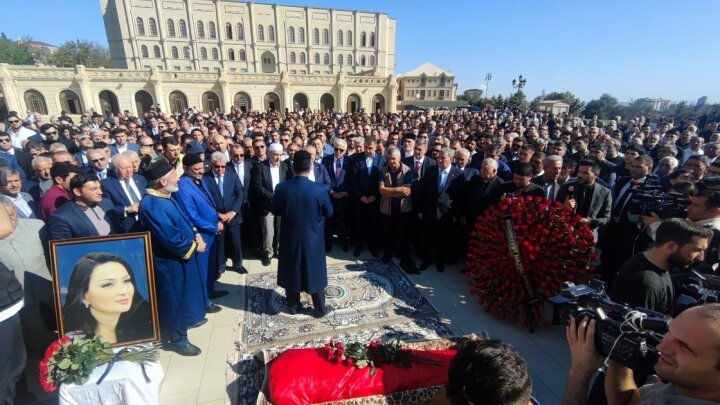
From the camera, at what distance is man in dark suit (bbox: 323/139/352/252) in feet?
20.4

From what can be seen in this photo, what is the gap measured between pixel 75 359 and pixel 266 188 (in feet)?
11.0

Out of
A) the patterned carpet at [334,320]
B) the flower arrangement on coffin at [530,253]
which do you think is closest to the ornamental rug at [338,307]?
the patterned carpet at [334,320]

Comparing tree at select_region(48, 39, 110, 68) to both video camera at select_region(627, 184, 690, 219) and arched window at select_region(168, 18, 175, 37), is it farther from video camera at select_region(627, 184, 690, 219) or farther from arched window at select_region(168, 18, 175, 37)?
video camera at select_region(627, 184, 690, 219)

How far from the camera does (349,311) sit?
175 inches

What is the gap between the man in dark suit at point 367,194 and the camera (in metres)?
5.86

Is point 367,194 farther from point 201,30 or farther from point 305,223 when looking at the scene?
point 201,30

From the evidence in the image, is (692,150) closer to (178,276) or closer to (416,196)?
(416,196)

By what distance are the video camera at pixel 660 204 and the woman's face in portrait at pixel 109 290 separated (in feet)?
17.1

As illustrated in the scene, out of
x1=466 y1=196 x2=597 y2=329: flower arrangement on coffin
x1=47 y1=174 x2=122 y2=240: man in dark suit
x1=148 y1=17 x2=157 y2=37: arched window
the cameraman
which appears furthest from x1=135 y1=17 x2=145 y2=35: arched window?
the cameraman

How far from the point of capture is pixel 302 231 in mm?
4055

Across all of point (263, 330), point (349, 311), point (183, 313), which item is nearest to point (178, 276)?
point (183, 313)

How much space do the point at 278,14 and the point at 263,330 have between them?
60343 mm

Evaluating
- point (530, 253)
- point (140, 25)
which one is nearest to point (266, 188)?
point (530, 253)

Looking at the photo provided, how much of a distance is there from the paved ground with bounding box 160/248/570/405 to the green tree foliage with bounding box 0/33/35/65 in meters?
76.7
